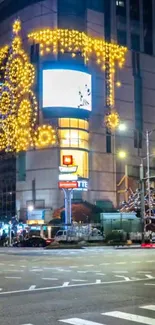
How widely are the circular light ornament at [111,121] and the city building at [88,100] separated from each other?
589 mm

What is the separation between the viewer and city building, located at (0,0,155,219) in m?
61.5

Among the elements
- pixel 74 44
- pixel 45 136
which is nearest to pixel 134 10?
pixel 74 44

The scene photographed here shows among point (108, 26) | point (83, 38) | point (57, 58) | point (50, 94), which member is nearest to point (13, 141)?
point (50, 94)

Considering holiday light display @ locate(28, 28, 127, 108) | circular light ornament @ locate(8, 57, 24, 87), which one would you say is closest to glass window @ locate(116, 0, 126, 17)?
holiday light display @ locate(28, 28, 127, 108)

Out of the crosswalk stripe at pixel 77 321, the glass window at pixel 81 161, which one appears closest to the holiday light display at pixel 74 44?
the glass window at pixel 81 161

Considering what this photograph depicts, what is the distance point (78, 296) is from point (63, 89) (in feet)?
167

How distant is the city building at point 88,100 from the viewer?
6153 centimetres

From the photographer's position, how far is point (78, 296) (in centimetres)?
1245

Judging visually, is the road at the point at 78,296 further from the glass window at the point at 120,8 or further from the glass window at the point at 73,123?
the glass window at the point at 120,8

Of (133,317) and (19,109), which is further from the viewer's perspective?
(19,109)

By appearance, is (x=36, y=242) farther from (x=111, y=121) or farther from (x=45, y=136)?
(x=111, y=121)

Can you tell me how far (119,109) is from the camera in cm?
6719

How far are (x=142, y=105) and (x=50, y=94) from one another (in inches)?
593

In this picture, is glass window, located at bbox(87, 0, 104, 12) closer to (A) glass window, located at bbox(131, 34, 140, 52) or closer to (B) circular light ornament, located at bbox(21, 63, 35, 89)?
(A) glass window, located at bbox(131, 34, 140, 52)
